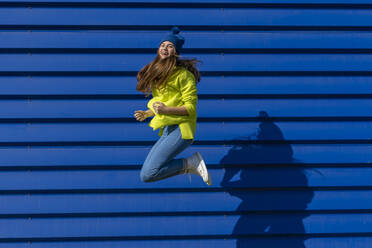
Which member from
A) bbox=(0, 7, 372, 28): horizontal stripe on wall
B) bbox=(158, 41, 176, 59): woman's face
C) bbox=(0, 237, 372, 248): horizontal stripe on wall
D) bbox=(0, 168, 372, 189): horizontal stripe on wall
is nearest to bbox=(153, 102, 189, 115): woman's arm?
bbox=(158, 41, 176, 59): woman's face

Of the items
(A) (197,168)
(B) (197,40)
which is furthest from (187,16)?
(A) (197,168)

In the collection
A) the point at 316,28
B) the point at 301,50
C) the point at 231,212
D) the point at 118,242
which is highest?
the point at 316,28

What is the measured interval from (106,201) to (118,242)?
392 mm

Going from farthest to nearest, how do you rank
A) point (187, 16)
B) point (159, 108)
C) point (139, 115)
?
point (187, 16) → point (139, 115) → point (159, 108)

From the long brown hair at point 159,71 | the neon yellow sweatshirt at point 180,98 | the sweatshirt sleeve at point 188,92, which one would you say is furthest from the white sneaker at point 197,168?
the long brown hair at point 159,71

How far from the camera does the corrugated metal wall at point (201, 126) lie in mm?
3262

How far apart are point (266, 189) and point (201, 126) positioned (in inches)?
33.3

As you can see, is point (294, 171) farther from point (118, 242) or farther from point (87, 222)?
point (87, 222)

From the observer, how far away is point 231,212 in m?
3.37

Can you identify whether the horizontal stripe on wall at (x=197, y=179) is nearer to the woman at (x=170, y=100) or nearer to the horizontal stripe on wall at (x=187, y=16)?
the woman at (x=170, y=100)

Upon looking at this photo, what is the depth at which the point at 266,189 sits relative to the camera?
11.1ft

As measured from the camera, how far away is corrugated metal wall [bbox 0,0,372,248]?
10.7 ft

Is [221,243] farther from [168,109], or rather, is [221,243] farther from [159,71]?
[159,71]

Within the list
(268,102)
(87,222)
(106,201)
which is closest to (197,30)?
(268,102)
